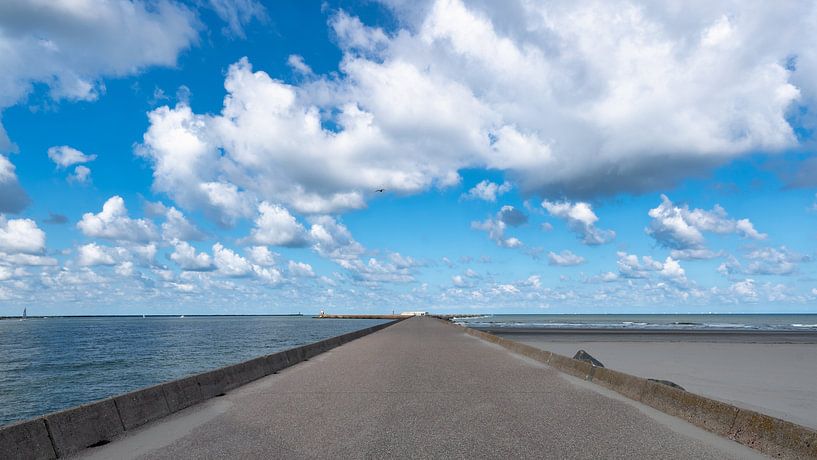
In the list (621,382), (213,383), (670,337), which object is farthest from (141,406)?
(670,337)

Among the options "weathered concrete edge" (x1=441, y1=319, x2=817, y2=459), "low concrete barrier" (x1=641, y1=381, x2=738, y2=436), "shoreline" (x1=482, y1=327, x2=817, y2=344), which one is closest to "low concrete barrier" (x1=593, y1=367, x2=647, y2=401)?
"weathered concrete edge" (x1=441, y1=319, x2=817, y2=459)

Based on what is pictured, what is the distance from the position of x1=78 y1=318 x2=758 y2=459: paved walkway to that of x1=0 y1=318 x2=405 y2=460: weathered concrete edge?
304mm

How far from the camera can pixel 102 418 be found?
820 cm

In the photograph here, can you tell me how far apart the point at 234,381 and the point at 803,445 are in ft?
37.4

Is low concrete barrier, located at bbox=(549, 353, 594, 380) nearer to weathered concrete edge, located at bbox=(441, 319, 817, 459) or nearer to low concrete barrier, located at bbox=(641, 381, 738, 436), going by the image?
weathered concrete edge, located at bbox=(441, 319, 817, 459)

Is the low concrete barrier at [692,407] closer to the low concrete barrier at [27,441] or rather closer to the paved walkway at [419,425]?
the paved walkway at [419,425]

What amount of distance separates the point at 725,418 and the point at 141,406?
29.3ft

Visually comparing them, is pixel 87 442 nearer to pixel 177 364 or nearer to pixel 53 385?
pixel 53 385

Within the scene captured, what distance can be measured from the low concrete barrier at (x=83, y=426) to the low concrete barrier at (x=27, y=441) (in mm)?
117

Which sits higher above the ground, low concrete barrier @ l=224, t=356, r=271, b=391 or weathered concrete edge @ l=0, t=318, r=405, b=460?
low concrete barrier @ l=224, t=356, r=271, b=391

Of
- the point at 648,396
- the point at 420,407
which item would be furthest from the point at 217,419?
the point at 648,396

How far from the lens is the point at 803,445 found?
6.76 metres

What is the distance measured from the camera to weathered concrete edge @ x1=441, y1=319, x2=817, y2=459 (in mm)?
6938

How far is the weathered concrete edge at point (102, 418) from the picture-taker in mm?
6645
